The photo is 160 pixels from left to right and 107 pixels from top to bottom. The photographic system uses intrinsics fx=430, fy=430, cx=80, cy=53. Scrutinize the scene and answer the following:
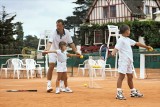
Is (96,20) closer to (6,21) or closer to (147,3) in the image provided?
(147,3)

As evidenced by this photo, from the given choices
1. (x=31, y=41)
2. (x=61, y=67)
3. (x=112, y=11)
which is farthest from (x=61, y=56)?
(x=31, y=41)

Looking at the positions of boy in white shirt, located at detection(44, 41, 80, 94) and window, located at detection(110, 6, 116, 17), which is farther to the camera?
window, located at detection(110, 6, 116, 17)

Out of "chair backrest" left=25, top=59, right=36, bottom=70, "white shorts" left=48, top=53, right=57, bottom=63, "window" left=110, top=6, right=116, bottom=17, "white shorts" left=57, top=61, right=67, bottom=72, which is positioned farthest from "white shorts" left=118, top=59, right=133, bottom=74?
"window" left=110, top=6, right=116, bottom=17

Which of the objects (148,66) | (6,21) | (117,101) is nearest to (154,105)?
(117,101)

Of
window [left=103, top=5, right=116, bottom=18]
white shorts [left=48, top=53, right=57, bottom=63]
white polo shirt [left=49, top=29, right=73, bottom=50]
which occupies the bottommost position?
white shorts [left=48, top=53, right=57, bottom=63]

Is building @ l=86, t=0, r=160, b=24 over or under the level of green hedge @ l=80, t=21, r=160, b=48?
over

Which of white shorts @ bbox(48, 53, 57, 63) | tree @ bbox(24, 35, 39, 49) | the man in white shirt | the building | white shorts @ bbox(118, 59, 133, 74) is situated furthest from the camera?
tree @ bbox(24, 35, 39, 49)

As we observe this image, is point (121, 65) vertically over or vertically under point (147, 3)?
under

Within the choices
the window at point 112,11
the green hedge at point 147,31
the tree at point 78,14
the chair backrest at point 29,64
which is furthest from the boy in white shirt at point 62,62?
the tree at point 78,14

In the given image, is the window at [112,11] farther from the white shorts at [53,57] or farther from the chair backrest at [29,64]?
the white shorts at [53,57]

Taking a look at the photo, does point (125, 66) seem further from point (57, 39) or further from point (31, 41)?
point (31, 41)

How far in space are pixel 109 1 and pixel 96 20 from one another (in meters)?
3.01

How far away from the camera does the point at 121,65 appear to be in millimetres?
9211

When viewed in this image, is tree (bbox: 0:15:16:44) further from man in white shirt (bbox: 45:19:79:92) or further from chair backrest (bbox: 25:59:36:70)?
man in white shirt (bbox: 45:19:79:92)
